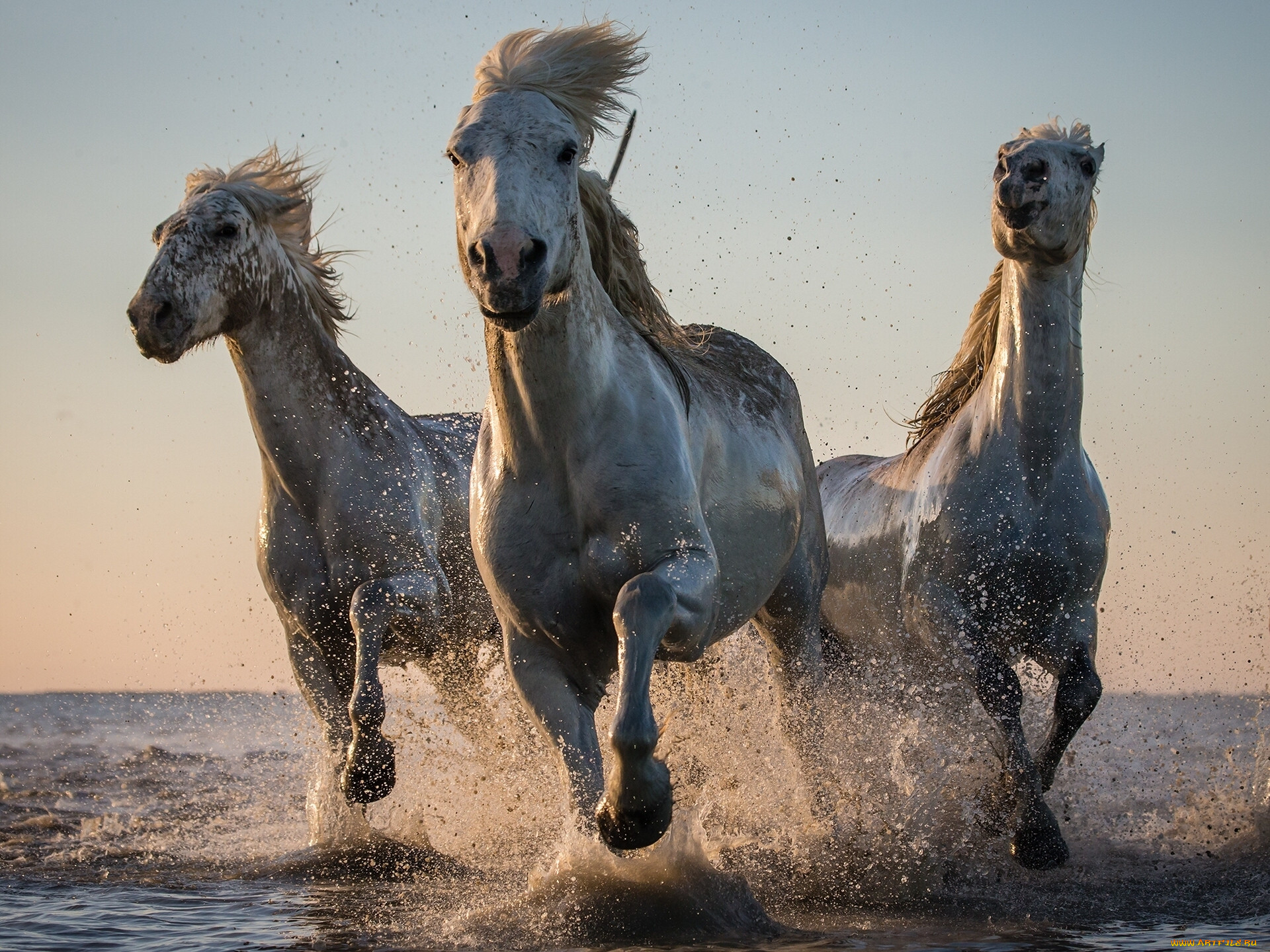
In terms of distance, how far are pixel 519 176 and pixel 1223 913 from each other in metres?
3.05

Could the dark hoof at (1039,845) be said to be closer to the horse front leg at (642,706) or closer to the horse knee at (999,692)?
the horse knee at (999,692)

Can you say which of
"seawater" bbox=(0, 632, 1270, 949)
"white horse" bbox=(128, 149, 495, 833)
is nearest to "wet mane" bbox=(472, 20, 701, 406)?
"seawater" bbox=(0, 632, 1270, 949)

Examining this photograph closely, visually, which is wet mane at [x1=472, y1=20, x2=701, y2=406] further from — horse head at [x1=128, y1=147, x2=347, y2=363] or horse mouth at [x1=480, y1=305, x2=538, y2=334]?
horse head at [x1=128, y1=147, x2=347, y2=363]

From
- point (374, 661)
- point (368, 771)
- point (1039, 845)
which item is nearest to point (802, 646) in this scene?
point (1039, 845)

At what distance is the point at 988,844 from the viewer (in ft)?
18.1

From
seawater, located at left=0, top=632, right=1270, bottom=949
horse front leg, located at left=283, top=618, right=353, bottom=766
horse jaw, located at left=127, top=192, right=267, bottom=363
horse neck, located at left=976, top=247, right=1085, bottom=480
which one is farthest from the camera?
horse front leg, located at left=283, top=618, right=353, bottom=766

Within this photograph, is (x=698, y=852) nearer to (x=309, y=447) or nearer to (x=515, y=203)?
(x=515, y=203)

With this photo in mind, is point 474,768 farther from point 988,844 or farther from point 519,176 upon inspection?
point 519,176

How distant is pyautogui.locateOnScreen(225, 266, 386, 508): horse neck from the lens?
6.07 metres

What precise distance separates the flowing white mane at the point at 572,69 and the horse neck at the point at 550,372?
437 millimetres

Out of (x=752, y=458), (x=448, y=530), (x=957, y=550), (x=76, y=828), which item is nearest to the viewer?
(x=752, y=458)

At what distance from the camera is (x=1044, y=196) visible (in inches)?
225

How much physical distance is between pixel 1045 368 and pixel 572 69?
254cm

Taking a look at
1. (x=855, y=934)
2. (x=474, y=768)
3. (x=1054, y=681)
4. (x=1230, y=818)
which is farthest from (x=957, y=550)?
(x=474, y=768)
